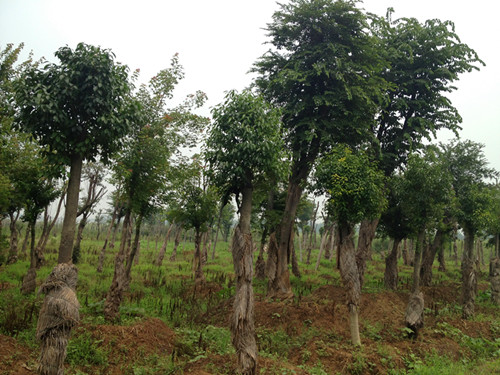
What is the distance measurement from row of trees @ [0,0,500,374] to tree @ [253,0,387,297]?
2.6 inches

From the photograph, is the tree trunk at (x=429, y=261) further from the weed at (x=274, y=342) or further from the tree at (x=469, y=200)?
the weed at (x=274, y=342)

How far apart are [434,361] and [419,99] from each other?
13.6 meters

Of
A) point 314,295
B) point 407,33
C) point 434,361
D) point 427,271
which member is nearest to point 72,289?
point 434,361

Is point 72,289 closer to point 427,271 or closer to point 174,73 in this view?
point 174,73

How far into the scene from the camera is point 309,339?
10.3 meters

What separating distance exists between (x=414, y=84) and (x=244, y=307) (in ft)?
52.9

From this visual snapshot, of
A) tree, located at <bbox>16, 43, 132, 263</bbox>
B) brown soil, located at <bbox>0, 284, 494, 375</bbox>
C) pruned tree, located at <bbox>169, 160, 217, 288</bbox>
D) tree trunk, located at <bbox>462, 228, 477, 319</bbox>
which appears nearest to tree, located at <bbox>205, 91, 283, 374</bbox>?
brown soil, located at <bbox>0, 284, 494, 375</bbox>

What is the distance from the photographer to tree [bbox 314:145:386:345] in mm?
9984

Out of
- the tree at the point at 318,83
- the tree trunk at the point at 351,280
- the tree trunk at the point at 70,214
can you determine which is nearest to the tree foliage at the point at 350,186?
the tree trunk at the point at 351,280

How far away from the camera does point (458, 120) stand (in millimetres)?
18016

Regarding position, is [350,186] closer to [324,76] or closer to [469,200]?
[324,76]

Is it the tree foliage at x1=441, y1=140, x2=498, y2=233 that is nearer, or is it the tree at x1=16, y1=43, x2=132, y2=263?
the tree at x1=16, y1=43, x2=132, y2=263

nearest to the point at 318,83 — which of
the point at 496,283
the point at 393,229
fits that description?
the point at 393,229

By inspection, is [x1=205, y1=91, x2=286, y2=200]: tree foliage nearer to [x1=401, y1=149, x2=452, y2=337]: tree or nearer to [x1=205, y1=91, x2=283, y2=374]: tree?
[x1=205, y1=91, x2=283, y2=374]: tree
